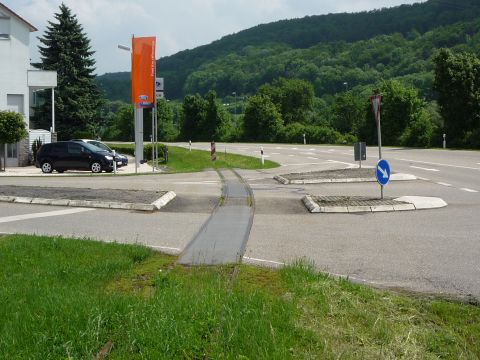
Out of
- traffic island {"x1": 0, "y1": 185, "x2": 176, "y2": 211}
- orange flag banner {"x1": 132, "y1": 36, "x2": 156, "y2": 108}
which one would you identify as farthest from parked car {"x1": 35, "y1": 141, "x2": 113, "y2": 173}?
traffic island {"x1": 0, "y1": 185, "x2": 176, "y2": 211}

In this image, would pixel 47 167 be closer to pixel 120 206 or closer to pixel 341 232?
pixel 120 206

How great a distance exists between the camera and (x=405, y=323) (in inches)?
204

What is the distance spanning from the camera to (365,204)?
13602 mm

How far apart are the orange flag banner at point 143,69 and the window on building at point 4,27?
1328 centimetres

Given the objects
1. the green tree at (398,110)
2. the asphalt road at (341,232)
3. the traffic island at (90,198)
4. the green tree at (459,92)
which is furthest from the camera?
the green tree at (398,110)

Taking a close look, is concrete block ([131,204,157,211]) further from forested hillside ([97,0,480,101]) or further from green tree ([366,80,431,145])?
forested hillside ([97,0,480,101])

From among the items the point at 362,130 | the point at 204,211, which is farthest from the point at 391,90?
the point at 204,211

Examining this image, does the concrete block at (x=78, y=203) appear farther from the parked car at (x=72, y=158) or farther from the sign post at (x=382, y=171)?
the parked car at (x=72, y=158)

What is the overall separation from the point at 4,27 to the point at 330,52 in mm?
95414

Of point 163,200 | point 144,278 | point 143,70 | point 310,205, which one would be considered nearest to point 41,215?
point 163,200

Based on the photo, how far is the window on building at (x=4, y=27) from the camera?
39625 millimetres

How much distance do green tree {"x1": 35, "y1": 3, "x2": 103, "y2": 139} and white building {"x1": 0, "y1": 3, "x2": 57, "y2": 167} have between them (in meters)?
11.6

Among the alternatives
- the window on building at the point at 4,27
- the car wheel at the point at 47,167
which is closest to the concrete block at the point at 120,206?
the car wheel at the point at 47,167

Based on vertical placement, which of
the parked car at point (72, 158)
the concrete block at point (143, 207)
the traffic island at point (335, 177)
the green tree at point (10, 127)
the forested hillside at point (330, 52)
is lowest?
the concrete block at point (143, 207)
